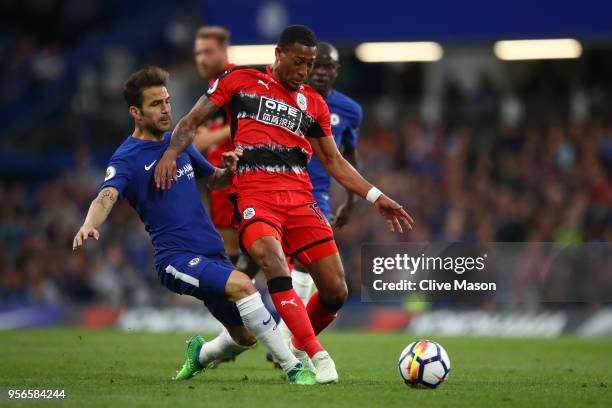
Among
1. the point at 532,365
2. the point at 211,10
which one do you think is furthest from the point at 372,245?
the point at 211,10

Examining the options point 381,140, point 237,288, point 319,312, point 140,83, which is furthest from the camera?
point 381,140

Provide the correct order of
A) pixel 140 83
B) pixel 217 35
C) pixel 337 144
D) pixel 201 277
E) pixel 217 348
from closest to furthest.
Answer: pixel 201 277
pixel 140 83
pixel 217 348
pixel 337 144
pixel 217 35

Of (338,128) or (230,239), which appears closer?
(338,128)

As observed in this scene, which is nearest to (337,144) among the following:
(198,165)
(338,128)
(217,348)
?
(338,128)

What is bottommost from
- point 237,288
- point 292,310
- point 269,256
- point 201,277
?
point 292,310

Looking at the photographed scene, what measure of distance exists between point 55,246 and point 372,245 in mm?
14727

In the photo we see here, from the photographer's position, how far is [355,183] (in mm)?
8898

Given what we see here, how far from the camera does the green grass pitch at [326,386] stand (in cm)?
752

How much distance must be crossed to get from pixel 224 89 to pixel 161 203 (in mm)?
999

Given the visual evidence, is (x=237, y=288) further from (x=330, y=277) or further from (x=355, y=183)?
(x=355, y=183)

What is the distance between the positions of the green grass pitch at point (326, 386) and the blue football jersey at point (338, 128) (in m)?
1.76

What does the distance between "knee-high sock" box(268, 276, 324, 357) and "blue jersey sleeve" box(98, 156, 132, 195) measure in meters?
1.34

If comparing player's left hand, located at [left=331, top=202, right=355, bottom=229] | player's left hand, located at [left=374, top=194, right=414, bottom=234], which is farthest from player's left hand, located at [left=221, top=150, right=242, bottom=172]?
player's left hand, located at [left=331, top=202, right=355, bottom=229]

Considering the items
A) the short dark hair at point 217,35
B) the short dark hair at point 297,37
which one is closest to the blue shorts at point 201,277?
the short dark hair at point 297,37
